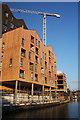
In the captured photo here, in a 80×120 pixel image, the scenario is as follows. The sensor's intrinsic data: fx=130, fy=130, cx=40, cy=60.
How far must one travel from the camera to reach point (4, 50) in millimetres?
41062

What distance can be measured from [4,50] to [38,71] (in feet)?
44.7

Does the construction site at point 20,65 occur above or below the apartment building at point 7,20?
below

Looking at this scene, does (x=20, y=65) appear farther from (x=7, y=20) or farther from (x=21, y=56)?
(x=7, y=20)

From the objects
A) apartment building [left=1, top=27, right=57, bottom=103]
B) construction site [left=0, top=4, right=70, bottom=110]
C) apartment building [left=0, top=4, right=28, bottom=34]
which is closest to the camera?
construction site [left=0, top=4, right=70, bottom=110]

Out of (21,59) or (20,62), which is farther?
(21,59)

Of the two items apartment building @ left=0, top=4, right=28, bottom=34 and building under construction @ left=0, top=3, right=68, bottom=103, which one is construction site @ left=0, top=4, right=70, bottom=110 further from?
apartment building @ left=0, top=4, right=28, bottom=34

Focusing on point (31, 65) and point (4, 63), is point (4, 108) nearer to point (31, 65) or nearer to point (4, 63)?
point (4, 63)

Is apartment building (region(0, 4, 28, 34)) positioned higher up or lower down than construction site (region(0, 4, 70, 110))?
higher up

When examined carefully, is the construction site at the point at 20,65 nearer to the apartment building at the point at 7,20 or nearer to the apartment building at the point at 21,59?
the apartment building at the point at 21,59

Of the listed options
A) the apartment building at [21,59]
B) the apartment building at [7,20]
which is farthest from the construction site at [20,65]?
the apartment building at [7,20]

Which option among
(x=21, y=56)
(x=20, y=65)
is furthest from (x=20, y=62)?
(x=21, y=56)

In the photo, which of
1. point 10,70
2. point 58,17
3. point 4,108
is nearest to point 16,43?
point 10,70

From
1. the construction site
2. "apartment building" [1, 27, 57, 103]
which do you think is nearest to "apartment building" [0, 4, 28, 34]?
the construction site

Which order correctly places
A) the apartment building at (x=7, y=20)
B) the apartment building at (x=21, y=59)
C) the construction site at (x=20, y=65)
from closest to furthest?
the construction site at (x=20, y=65) → the apartment building at (x=21, y=59) → the apartment building at (x=7, y=20)
